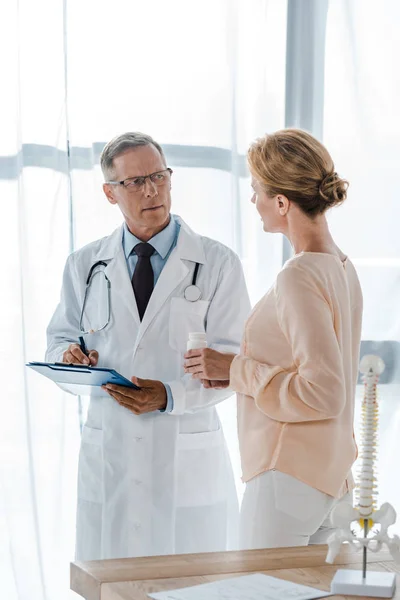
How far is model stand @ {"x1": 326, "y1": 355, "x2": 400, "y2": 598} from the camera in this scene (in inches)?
53.4

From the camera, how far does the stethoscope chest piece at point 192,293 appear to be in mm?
2422

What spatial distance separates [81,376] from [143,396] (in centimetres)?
20

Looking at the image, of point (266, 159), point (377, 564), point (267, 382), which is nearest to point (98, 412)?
point (267, 382)

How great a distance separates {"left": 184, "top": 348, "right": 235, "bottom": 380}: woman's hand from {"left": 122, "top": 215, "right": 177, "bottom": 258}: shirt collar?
0.40 m

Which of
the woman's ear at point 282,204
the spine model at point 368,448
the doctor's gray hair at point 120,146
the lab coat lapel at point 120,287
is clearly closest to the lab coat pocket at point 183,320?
the lab coat lapel at point 120,287

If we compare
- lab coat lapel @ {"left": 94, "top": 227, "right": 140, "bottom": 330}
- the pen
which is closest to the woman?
lab coat lapel @ {"left": 94, "top": 227, "right": 140, "bottom": 330}

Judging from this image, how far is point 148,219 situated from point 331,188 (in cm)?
71

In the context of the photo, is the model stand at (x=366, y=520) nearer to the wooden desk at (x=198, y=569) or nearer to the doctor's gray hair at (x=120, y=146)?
the wooden desk at (x=198, y=569)

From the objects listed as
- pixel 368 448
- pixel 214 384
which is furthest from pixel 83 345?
pixel 368 448

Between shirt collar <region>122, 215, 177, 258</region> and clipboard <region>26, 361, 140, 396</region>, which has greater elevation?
shirt collar <region>122, 215, 177, 258</region>

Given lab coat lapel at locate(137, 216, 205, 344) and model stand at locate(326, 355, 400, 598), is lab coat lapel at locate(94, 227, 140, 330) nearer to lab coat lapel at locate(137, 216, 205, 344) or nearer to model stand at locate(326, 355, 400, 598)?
lab coat lapel at locate(137, 216, 205, 344)

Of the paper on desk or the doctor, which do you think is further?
the doctor

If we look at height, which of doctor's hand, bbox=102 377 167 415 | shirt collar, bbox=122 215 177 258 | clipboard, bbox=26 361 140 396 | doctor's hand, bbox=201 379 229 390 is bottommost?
doctor's hand, bbox=102 377 167 415

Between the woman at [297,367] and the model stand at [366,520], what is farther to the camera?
the woman at [297,367]
